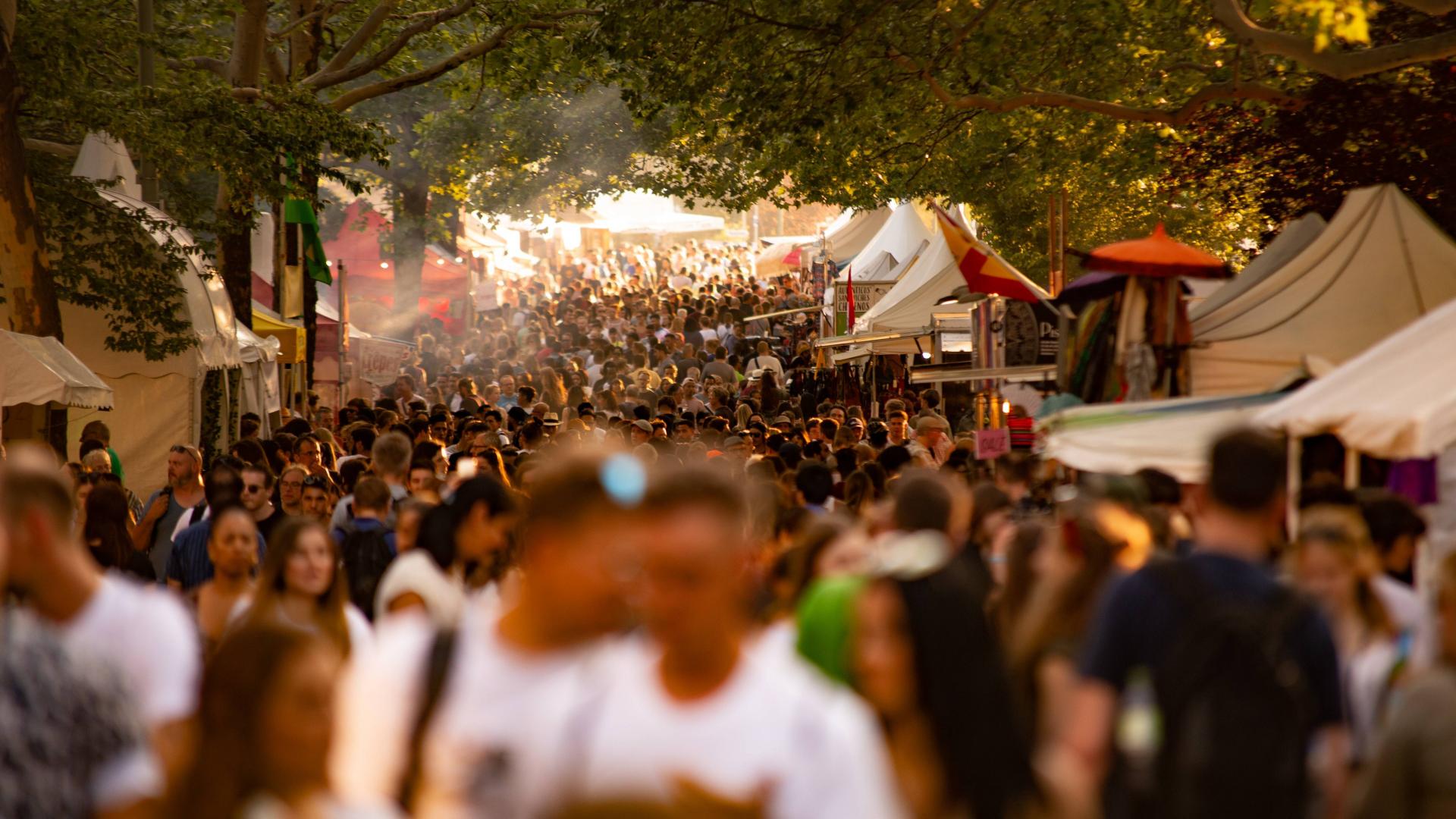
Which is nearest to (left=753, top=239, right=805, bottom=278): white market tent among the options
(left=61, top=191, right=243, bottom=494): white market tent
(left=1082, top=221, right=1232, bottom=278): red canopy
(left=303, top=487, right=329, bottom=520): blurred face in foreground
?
(left=61, top=191, right=243, bottom=494): white market tent

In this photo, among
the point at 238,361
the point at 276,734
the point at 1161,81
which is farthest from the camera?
the point at 238,361

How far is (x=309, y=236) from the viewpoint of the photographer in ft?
88.3

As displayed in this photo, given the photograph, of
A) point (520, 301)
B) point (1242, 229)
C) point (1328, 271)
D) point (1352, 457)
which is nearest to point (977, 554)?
point (1352, 457)

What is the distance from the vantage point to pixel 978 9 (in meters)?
15.2

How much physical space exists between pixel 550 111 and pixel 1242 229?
74.6 feet

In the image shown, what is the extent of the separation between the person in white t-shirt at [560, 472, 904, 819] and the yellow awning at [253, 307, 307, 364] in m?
23.6

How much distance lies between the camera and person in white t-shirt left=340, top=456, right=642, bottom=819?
11.3ft

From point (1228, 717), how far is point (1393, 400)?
14.4ft

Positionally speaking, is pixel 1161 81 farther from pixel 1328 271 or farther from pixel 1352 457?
pixel 1352 457

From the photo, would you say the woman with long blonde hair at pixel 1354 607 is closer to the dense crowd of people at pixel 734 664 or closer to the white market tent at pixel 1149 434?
the dense crowd of people at pixel 734 664

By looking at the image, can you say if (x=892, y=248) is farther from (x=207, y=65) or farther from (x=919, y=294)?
(x=207, y=65)

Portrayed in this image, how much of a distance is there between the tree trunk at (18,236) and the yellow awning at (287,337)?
32.1 ft

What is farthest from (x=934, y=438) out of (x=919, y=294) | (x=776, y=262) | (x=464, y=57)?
(x=776, y=262)

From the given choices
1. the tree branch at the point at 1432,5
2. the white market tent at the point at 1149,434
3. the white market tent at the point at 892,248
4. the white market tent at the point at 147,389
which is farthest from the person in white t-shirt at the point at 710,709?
the white market tent at the point at 892,248
